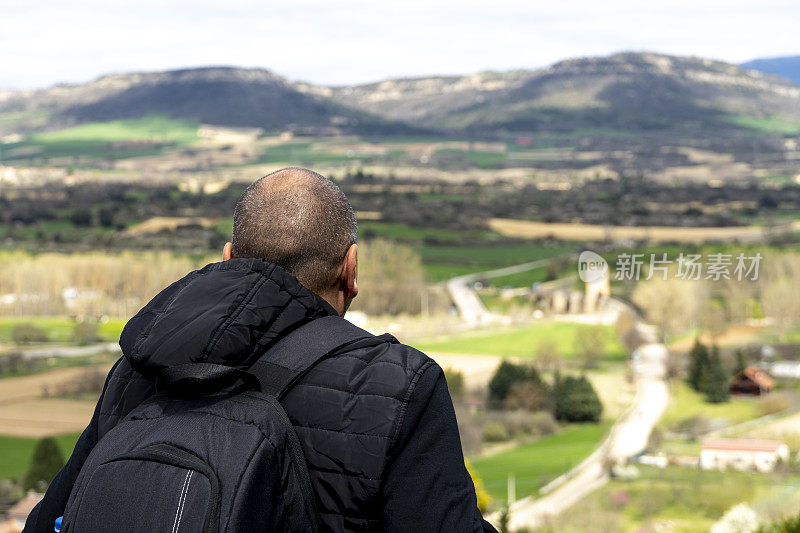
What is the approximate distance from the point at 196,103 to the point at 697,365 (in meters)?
100

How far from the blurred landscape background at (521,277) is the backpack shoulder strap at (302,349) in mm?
6660

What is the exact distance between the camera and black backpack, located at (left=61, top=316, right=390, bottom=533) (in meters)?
1.16

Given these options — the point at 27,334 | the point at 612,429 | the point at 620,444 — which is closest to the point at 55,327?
the point at 27,334

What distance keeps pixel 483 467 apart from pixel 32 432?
10559 mm

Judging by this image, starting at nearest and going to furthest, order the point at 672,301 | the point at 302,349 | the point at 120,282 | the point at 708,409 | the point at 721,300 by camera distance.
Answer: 1. the point at 302,349
2. the point at 708,409
3. the point at 672,301
4. the point at 721,300
5. the point at 120,282

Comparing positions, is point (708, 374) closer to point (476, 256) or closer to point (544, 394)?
point (544, 394)

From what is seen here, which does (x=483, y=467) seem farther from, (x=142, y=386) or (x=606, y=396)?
(x=142, y=386)

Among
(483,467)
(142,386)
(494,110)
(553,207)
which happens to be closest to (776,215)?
(553,207)

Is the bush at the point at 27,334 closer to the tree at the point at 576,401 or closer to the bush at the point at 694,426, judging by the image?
the tree at the point at 576,401

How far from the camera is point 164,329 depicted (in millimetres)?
1237

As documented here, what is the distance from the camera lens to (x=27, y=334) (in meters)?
35.5

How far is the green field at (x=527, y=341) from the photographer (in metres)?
33.4

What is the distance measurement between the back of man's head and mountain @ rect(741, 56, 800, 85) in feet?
547

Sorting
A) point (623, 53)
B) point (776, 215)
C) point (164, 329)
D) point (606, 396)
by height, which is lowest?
point (606, 396)
